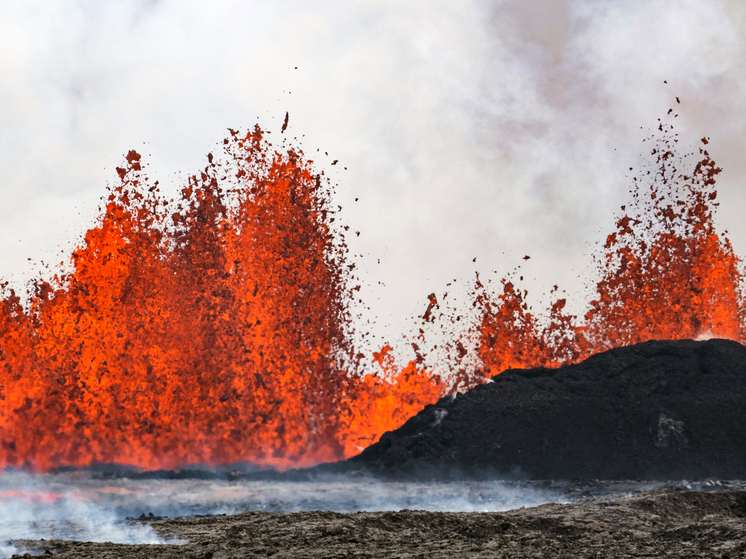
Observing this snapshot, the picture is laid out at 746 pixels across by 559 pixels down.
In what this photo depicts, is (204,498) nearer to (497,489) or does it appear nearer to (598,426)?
(497,489)

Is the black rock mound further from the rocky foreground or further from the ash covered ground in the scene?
the rocky foreground

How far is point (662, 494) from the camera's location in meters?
12.2

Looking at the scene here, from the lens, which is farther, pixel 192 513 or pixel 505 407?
pixel 505 407

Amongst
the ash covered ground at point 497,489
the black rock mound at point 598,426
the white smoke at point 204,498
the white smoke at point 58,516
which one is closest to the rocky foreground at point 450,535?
the ash covered ground at point 497,489

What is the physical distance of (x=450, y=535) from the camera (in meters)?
9.30

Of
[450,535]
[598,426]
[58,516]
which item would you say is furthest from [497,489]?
[58,516]

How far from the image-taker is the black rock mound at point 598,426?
56.9ft

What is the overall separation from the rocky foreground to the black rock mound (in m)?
5.85

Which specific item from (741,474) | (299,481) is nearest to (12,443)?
(299,481)

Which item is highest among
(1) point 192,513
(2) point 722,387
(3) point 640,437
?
(2) point 722,387

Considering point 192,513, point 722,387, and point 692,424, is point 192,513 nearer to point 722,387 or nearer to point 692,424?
point 692,424

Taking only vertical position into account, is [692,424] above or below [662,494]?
above

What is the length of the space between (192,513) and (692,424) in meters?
12.4

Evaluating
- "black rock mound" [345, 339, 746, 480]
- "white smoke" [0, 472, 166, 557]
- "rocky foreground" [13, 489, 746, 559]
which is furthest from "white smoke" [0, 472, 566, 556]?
"rocky foreground" [13, 489, 746, 559]
